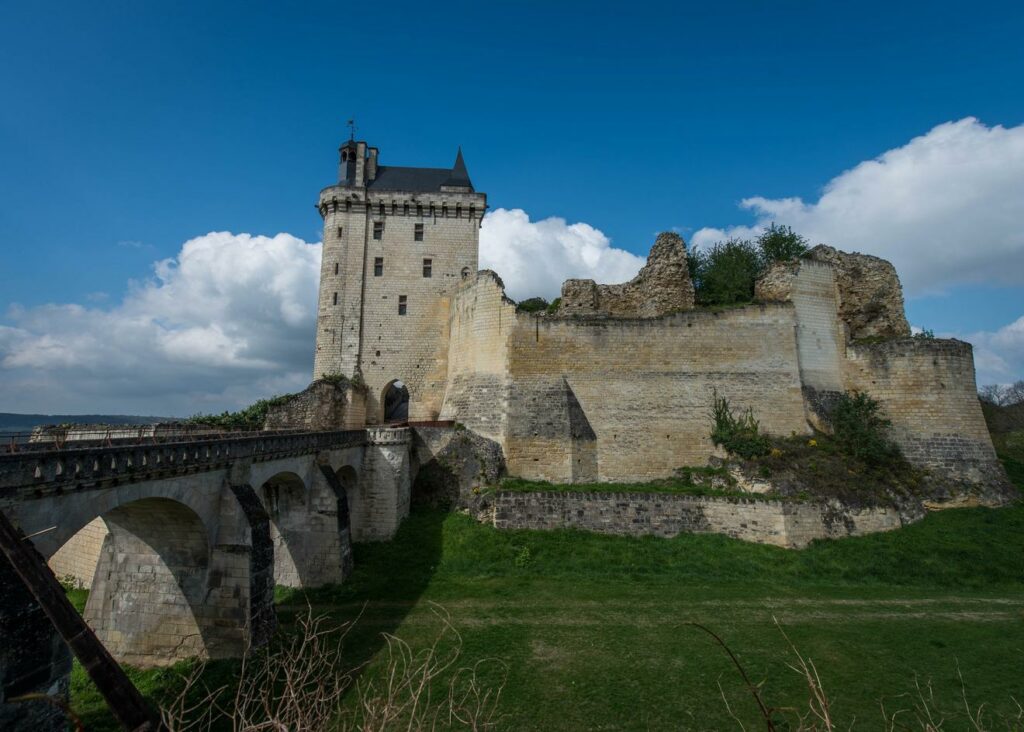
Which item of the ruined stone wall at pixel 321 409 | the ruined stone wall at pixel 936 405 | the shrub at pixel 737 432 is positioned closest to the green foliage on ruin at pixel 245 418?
the ruined stone wall at pixel 321 409

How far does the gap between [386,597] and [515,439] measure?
8.80 m

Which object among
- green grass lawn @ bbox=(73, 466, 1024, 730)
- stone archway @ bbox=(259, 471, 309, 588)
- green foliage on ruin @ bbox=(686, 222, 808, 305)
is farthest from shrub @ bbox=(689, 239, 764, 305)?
stone archway @ bbox=(259, 471, 309, 588)

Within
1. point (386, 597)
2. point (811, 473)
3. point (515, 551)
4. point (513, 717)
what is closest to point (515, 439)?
point (515, 551)

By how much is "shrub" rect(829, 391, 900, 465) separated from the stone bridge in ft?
62.1

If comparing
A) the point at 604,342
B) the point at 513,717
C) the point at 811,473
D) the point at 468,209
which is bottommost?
the point at 513,717

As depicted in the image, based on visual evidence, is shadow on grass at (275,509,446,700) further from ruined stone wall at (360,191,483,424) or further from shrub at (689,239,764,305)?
shrub at (689,239,764,305)

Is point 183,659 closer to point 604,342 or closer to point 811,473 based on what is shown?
point 604,342

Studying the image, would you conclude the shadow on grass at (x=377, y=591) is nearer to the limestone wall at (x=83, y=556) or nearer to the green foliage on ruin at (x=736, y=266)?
the limestone wall at (x=83, y=556)

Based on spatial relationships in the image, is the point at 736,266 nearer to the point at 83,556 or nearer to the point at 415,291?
the point at 415,291

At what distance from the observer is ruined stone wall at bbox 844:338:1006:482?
2131 cm

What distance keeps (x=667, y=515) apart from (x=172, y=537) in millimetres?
14891

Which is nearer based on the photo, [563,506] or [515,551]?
[515,551]

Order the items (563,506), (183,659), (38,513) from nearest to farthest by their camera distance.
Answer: (38,513) < (183,659) < (563,506)

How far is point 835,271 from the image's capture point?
2527 centimetres
